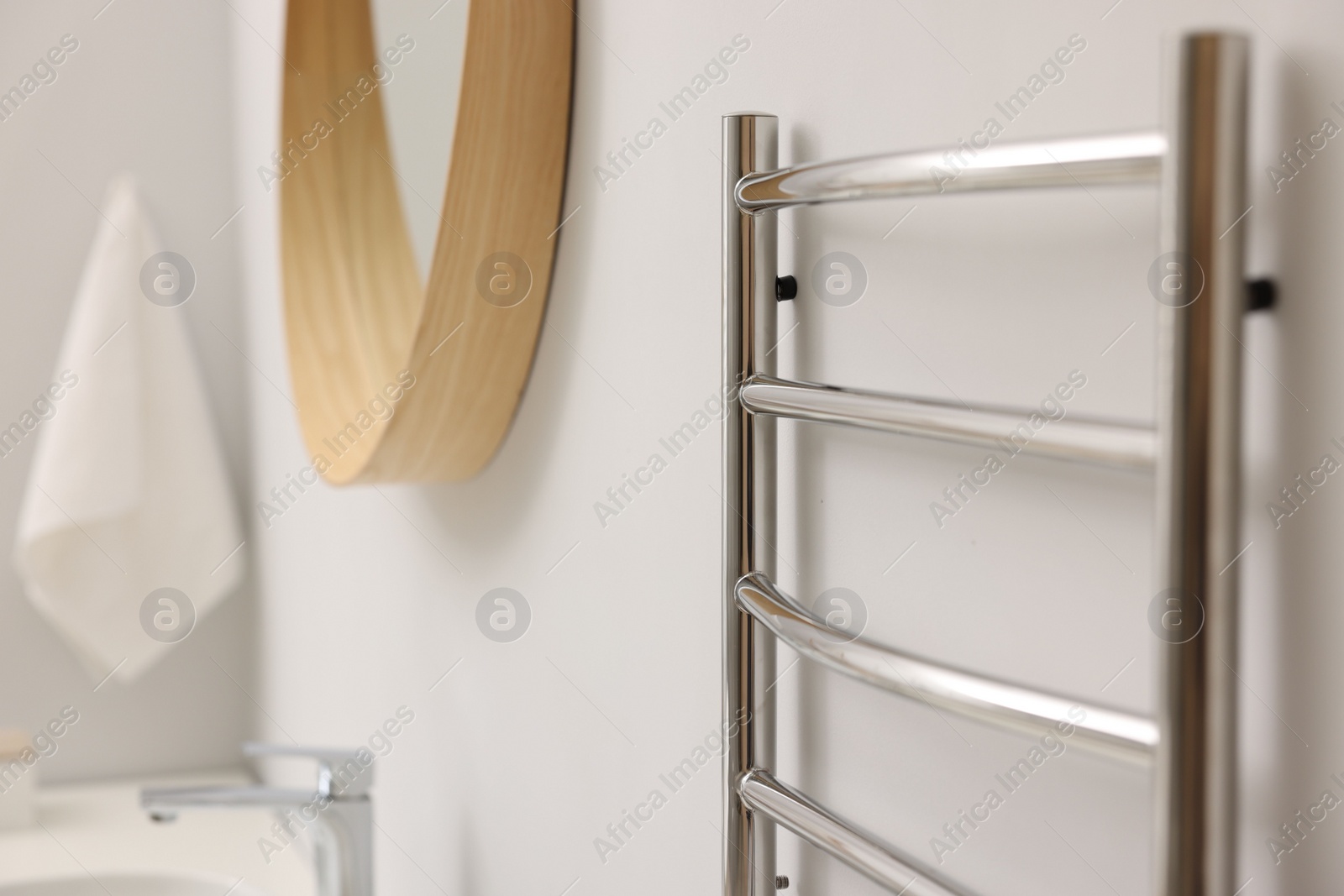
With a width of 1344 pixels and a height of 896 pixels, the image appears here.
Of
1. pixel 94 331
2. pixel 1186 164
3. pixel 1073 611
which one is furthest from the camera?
pixel 94 331

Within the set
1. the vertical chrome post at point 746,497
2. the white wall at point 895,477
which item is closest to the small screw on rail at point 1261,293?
the white wall at point 895,477

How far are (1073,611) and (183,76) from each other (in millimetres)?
1676

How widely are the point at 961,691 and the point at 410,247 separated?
85 cm

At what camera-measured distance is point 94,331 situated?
155 cm

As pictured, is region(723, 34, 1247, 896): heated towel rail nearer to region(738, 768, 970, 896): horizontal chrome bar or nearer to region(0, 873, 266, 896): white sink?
region(738, 768, 970, 896): horizontal chrome bar

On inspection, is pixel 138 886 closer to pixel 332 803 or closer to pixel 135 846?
pixel 135 846

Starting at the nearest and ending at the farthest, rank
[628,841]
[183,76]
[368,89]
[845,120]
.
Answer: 1. [845,120]
2. [628,841]
3. [368,89]
4. [183,76]

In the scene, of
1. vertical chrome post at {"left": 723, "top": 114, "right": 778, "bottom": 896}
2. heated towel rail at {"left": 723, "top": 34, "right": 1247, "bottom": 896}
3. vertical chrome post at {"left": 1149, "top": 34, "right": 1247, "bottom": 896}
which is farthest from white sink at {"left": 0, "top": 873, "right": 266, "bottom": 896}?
vertical chrome post at {"left": 1149, "top": 34, "right": 1247, "bottom": 896}

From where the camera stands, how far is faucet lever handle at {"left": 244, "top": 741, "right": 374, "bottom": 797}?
1.04m

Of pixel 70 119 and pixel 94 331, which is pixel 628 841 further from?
pixel 70 119

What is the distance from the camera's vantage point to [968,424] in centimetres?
35

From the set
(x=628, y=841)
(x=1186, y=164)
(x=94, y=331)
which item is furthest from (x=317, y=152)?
(x=1186, y=164)

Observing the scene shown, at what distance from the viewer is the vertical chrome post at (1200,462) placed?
0.87 feet

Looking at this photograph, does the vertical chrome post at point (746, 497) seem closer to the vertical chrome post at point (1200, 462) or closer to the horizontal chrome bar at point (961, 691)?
the horizontal chrome bar at point (961, 691)
